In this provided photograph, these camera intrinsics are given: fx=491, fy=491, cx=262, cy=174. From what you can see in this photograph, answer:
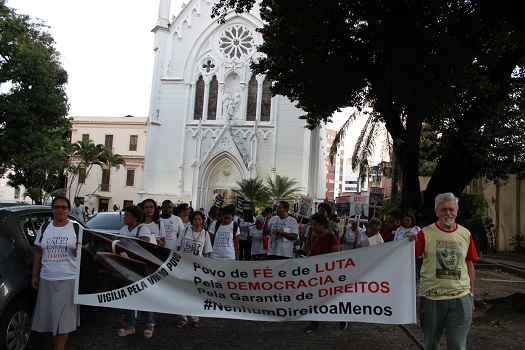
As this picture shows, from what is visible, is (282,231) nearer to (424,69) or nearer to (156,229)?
(156,229)

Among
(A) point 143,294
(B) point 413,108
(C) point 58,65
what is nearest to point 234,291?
(A) point 143,294

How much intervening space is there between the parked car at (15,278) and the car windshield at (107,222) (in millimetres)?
5346

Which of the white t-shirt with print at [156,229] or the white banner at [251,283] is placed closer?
the white banner at [251,283]

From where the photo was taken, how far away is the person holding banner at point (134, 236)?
6117mm

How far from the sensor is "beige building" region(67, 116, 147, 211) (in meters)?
47.1

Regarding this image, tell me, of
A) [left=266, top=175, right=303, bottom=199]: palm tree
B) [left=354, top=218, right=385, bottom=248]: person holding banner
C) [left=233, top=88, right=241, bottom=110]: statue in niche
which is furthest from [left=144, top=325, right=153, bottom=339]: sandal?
[left=233, top=88, right=241, bottom=110]: statue in niche

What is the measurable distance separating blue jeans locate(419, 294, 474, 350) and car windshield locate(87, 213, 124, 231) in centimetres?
777

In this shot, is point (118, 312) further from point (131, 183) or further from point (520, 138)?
point (131, 183)

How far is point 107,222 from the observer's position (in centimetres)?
1093

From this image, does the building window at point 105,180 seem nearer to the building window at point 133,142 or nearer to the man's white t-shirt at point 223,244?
the building window at point 133,142

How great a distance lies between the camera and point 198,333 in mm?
6438

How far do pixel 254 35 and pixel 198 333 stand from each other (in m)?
32.1

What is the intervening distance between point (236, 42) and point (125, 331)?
32457mm

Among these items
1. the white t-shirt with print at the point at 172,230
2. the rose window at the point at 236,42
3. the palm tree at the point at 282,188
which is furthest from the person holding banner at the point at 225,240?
the rose window at the point at 236,42
